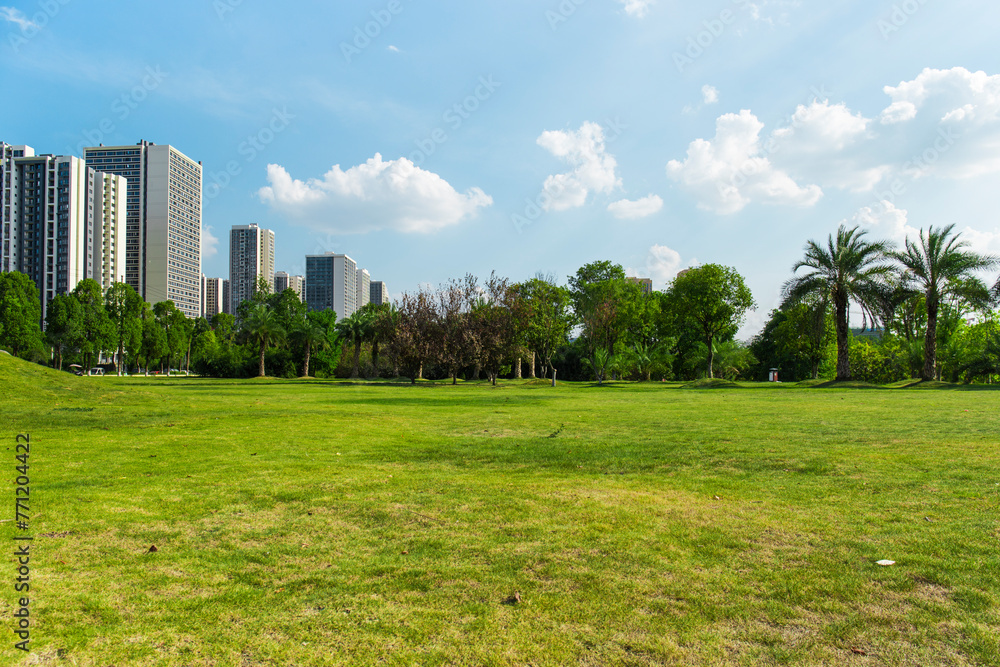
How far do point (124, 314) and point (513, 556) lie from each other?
8492 centimetres

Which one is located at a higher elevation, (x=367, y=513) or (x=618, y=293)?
(x=618, y=293)

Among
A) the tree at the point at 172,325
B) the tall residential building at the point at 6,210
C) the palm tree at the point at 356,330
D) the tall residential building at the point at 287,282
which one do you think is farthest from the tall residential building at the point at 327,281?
the palm tree at the point at 356,330

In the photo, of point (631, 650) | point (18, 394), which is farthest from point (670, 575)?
point (18, 394)

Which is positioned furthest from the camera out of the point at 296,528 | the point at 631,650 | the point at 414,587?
the point at 296,528

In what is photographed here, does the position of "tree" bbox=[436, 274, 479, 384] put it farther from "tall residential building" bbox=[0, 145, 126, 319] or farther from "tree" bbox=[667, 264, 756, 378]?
"tall residential building" bbox=[0, 145, 126, 319]

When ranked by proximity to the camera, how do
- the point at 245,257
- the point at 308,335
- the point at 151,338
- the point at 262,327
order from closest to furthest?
the point at 262,327 → the point at 308,335 → the point at 151,338 → the point at 245,257

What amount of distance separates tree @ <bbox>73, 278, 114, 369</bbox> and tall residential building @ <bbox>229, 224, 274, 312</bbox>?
337ft

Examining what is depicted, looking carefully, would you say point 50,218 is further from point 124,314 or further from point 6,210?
point 124,314

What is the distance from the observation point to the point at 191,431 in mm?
12312

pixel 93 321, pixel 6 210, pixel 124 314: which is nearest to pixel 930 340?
pixel 93 321

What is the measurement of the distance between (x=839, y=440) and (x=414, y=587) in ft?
31.3

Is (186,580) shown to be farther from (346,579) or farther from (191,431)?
(191,431)

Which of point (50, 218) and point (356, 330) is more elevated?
point (50, 218)

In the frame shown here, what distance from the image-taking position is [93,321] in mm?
69062
